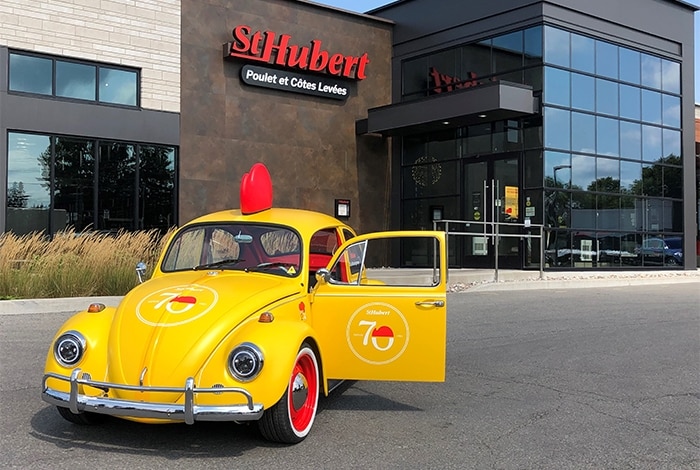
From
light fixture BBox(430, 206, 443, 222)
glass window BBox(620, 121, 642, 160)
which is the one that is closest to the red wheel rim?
light fixture BBox(430, 206, 443, 222)

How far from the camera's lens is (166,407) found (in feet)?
13.2

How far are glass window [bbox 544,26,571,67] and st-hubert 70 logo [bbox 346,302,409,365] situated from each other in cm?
1569

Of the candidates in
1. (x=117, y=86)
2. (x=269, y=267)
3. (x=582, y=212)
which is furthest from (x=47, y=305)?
(x=582, y=212)

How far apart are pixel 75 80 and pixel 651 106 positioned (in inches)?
694

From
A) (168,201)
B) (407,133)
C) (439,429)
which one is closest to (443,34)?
(407,133)

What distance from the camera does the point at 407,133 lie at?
21766mm

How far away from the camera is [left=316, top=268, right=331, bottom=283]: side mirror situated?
17.3ft

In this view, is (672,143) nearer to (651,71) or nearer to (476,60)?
(651,71)

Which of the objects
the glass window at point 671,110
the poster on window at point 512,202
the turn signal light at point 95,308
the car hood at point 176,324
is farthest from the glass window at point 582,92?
the turn signal light at point 95,308

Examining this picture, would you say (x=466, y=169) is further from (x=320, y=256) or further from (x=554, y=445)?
(x=554, y=445)

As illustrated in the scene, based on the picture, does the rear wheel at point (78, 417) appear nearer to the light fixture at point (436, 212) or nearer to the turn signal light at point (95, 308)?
the turn signal light at point (95, 308)

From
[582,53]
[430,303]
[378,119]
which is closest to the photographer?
[430,303]

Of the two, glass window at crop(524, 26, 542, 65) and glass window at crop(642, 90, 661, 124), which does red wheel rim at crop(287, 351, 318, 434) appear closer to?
glass window at crop(524, 26, 542, 65)

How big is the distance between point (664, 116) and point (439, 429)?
68.4 feet
